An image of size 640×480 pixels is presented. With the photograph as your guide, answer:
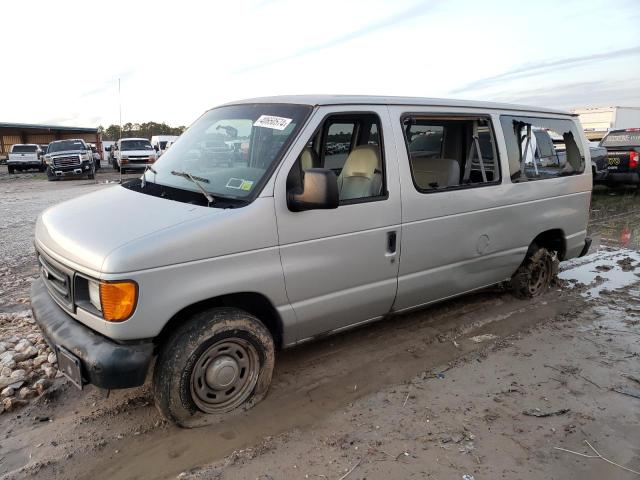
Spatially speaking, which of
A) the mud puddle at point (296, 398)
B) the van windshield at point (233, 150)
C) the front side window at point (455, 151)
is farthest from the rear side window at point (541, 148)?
the van windshield at point (233, 150)

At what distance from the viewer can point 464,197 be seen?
411 centimetres

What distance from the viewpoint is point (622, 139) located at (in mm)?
13844

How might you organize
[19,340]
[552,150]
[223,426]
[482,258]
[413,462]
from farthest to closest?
[552,150], [482,258], [19,340], [223,426], [413,462]

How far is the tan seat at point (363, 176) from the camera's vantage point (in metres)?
3.56

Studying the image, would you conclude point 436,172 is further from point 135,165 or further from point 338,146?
point 135,165

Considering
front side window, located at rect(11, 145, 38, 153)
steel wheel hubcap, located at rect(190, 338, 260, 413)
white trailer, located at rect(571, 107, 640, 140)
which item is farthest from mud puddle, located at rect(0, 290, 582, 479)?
front side window, located at rect(11, 145, 38, 153)

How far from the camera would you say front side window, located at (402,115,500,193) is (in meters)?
4.14

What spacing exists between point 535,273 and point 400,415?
2.84 m

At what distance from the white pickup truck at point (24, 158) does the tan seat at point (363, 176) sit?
103 ft

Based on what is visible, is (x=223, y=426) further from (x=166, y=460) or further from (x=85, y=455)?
(x=85, y=455)

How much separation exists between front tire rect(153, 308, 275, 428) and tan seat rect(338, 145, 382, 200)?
118 centimetres

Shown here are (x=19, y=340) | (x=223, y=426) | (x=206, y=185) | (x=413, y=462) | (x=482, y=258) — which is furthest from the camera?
(x=482, y=258)

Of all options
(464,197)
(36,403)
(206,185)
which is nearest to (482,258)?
(464,197)

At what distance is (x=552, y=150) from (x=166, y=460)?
467 centimetres
